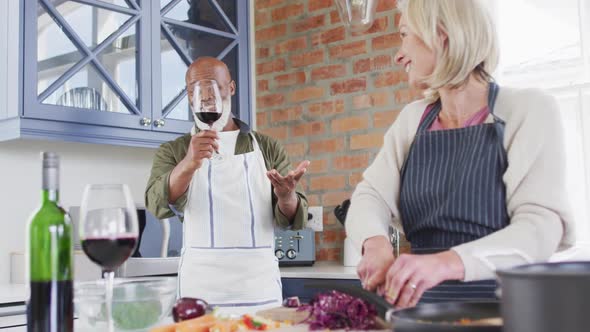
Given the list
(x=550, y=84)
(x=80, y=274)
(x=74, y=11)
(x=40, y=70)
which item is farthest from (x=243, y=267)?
(x=550, y=84)

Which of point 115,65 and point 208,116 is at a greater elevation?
point 115,65

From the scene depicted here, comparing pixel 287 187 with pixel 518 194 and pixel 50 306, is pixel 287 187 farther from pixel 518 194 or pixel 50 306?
pixel 50 306

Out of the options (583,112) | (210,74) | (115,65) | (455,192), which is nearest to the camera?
(455,192)

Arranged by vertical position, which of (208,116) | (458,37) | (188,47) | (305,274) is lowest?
(305,274)

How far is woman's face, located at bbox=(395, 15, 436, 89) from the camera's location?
1487 mm

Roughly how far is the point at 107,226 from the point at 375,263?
50 cm

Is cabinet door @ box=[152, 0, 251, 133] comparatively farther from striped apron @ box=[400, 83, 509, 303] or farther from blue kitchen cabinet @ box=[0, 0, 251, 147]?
striped apron @ box=[400, 83, 509, 303]

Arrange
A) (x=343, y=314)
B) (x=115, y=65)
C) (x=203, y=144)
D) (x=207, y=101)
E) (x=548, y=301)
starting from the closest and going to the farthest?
(x=548, y=301)
(x=343, y=314)
(x=207, y=101)
(x=203, y=144)
(x=115, y=65)

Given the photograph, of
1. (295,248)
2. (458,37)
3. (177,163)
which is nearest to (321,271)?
(295,248)

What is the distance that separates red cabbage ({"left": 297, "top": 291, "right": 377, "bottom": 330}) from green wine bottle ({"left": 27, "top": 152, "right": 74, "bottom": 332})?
1.29 ft

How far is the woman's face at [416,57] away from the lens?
1487 mm

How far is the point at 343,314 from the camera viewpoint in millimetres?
1106

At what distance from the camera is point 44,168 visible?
0.98 metres

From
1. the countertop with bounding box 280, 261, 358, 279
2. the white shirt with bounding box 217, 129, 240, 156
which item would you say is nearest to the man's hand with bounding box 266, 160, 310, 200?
the white shirt with bounding box 217, 129, 240, 156
